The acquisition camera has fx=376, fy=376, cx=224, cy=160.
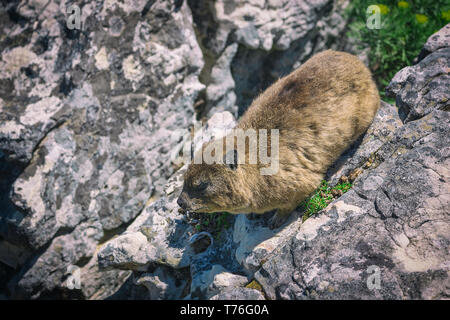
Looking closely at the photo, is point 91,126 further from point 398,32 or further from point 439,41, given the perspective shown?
point 398,32

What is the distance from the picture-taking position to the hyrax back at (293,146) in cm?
436

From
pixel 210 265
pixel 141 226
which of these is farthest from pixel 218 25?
pixel 210 265

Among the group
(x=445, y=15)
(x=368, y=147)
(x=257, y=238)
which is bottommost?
(x=257, y=238)

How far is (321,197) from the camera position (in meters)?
4.52

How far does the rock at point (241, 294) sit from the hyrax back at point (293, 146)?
96 cm

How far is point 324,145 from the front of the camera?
4.48m

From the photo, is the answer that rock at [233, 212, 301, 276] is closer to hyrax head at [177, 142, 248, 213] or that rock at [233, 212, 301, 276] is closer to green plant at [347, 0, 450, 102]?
hyrax head at [177, 142, 248, 213]

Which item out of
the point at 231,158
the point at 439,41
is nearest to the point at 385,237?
the point at 231,158

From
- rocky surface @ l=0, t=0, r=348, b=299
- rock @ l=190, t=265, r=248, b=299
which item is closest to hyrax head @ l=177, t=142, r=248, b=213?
rock @ l=190, t=265, r=248, b=299

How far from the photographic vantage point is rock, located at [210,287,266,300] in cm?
380

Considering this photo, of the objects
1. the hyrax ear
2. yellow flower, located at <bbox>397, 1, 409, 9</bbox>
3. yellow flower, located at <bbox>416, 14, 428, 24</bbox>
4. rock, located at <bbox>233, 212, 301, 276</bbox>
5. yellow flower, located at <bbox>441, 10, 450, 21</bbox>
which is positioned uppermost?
the hyrax ear

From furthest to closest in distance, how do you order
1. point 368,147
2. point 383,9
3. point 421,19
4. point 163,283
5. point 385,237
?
point 383,9, point 421,19, point 163,283, point 368,147, point 385,237

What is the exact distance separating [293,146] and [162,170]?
2583 mm
